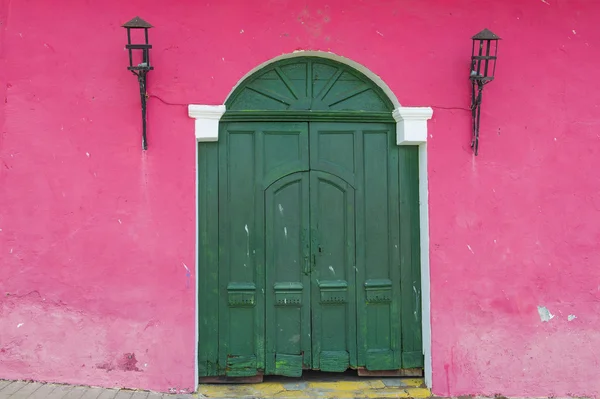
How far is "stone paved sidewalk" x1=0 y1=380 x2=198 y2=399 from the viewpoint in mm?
3908

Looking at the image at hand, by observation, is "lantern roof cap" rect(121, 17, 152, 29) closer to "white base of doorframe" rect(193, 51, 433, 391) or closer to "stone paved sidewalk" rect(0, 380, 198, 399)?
"white base of doorframe" rect(193, 51, 433, 391)

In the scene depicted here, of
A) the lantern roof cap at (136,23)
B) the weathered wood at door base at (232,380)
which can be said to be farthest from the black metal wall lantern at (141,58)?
the weathered wood at door base at (232,380)

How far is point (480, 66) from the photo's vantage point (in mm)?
4398

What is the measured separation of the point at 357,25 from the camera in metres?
4.45

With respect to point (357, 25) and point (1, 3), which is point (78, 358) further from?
point (357, 25)

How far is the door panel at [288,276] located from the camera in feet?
14.5

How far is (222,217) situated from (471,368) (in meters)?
2.44

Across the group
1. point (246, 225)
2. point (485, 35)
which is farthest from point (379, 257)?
point (485, 35)

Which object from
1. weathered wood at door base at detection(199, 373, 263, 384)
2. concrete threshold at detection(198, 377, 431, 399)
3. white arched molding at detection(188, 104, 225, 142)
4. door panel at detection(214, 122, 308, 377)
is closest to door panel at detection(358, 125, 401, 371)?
concrete threshold at detection(198, 377, 431, 399)

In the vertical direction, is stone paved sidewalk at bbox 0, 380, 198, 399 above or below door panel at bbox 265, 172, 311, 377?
below

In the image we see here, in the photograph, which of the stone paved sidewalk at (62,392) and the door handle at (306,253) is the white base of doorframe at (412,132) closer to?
the stone paved sidewalk at (62,392)

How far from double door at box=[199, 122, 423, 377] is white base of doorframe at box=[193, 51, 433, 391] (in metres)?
0.10

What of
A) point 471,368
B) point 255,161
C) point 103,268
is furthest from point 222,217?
point 471,368

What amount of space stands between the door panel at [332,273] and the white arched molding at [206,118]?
2.99 ft
